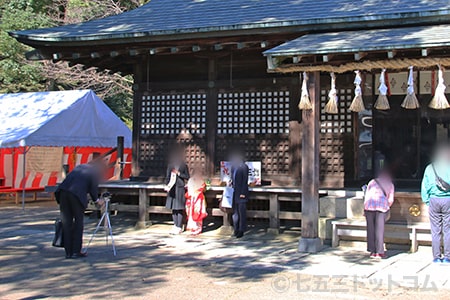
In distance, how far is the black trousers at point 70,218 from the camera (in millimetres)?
8602

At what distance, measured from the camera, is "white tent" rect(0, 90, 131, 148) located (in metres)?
15.9

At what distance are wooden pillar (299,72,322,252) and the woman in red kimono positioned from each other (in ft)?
9.70

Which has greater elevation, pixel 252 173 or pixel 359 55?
pixel 359 55

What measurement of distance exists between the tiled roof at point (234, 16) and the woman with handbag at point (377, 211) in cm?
330

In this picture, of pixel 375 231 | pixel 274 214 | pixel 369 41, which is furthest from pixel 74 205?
pixel 369 41

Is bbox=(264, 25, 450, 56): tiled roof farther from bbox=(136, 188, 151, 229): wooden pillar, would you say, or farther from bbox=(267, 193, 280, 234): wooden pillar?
bbox=(136, 188, 151, 229): wooden pillar

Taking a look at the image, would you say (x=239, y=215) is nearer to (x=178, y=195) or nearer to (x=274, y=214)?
(x=274, y=214)

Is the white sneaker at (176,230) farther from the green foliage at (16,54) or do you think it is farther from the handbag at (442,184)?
the green foliage at (16,54)

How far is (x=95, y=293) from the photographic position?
6.40m

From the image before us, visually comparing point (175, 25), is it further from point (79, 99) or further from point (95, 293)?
point (79, 99)

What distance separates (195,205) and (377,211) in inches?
170

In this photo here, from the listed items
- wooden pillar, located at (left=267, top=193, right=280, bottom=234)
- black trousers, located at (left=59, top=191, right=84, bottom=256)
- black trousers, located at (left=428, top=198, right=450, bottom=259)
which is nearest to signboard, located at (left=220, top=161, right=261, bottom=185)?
wooden pillar, located at (left=267, top=193, right=280, bottom=234)

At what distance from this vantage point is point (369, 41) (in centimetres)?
869

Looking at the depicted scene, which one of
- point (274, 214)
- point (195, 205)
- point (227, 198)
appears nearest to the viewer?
point (274, 214)
